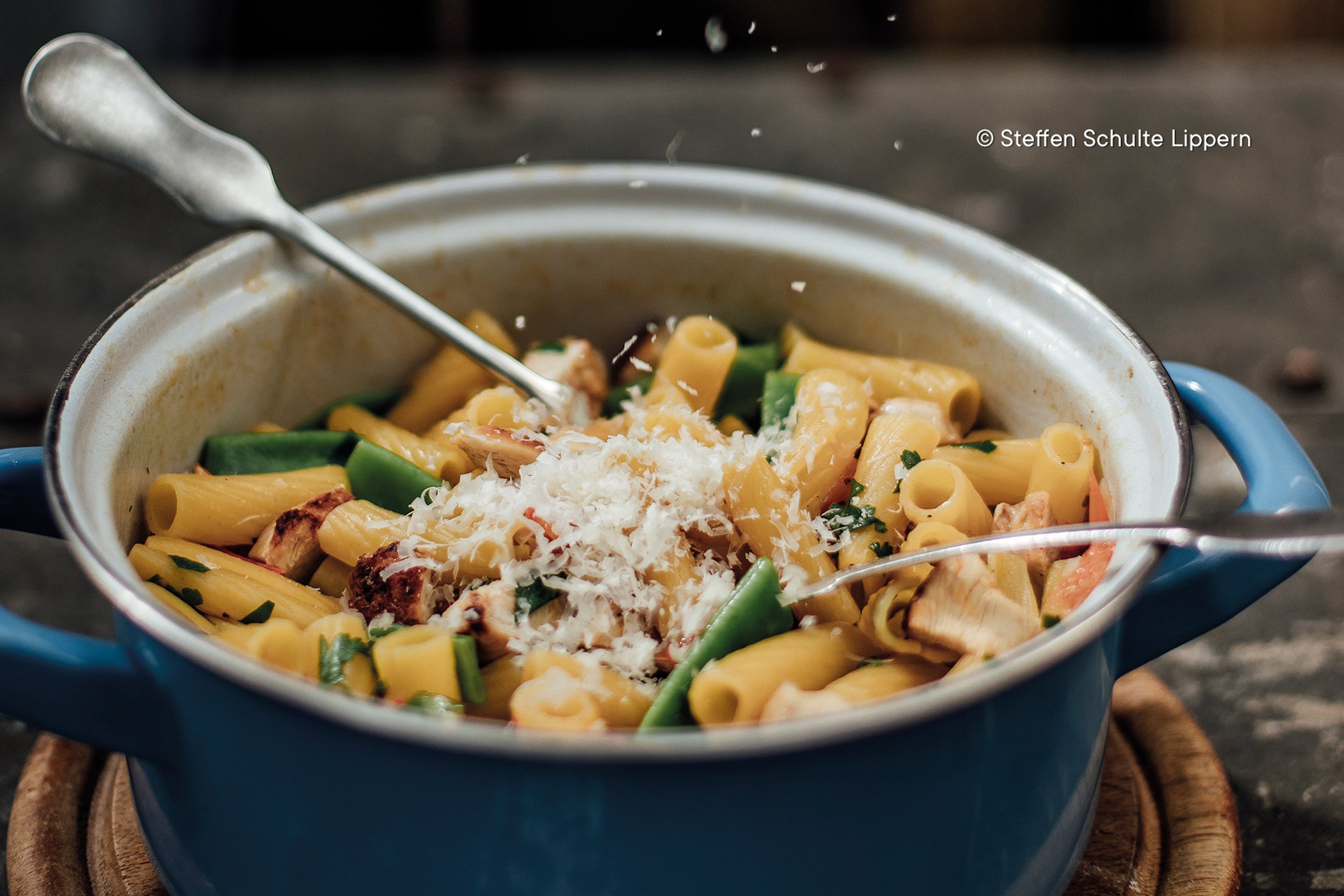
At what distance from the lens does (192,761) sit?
3.28 ft

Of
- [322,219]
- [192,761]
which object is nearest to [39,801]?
[192,761]

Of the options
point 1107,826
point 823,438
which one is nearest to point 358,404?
point 823,438

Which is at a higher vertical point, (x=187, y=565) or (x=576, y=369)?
(x=576, y=369)

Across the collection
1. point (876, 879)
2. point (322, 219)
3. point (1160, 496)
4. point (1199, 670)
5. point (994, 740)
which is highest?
point (322, 219)

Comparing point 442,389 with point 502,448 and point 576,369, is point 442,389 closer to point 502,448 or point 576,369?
point 576,369

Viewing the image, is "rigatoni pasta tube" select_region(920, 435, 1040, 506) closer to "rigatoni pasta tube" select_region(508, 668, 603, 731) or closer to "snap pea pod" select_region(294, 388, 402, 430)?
"rigatoni pasta tube" select_region(508, 668, 603, 731)

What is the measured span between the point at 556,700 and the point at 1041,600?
60cm

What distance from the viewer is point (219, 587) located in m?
1.28

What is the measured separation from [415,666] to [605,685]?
20 cm

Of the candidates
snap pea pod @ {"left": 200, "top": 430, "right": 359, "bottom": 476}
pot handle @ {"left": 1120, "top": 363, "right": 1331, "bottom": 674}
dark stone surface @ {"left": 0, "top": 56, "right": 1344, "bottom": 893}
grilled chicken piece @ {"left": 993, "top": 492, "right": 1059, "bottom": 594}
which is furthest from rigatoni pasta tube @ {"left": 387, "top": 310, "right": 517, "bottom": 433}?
dark stone surface @ {"left": 0, "top": 56, "right": 1344, "bottom": 893}

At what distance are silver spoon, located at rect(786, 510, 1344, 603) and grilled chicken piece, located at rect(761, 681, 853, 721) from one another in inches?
7.5

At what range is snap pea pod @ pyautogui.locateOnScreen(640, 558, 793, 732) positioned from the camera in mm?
1143

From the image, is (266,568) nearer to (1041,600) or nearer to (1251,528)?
(1041,600)

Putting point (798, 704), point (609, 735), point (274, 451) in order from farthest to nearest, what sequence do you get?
point (274, 451) < point (798, 704) < point (609, 735)
